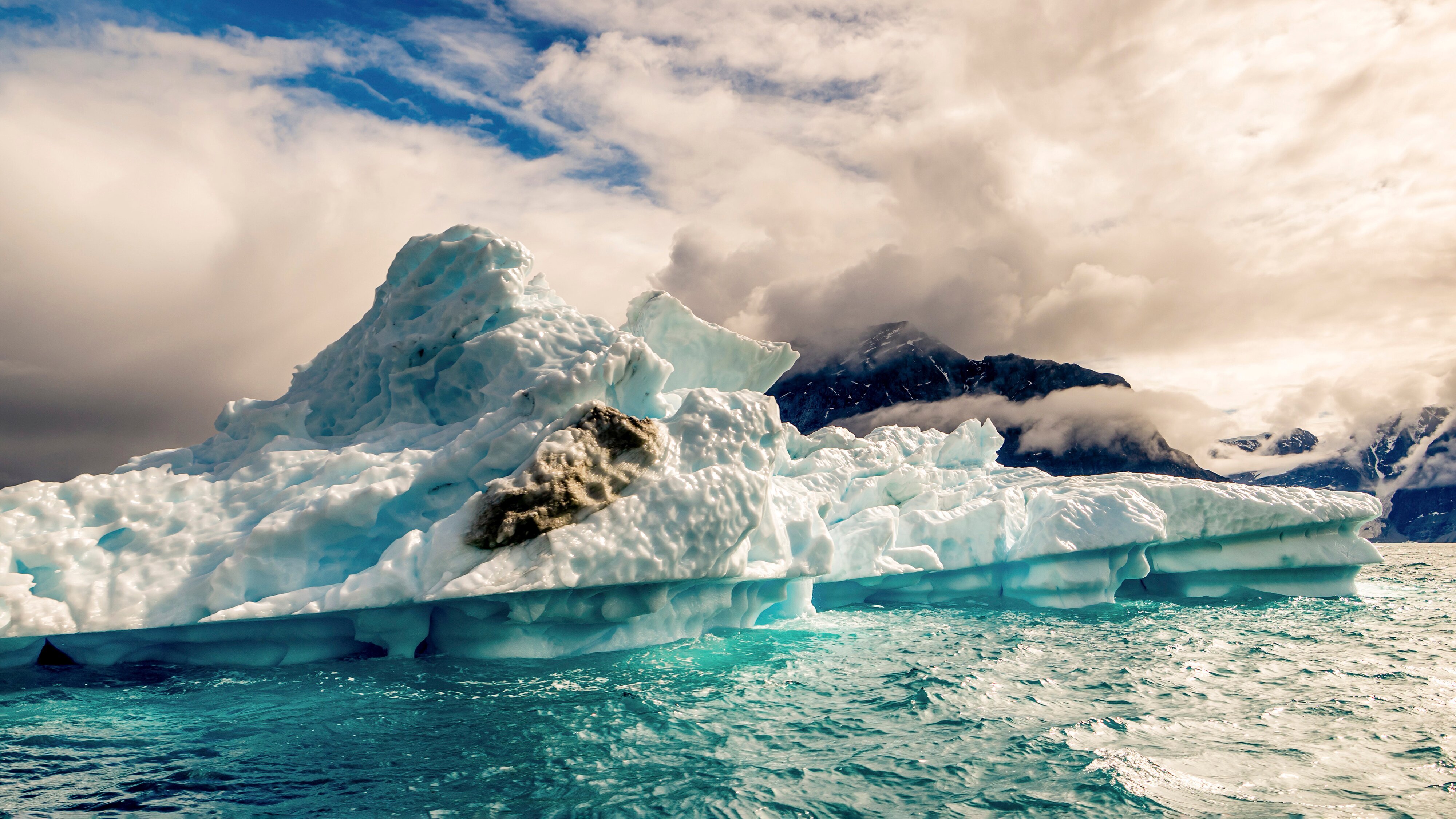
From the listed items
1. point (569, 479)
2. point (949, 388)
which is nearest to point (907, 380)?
point (949, 388)

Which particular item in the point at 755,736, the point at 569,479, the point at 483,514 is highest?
the point at 569,479

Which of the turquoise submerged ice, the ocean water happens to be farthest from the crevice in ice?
the ocean water

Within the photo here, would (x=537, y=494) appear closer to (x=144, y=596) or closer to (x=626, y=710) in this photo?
(x=626, y=710)

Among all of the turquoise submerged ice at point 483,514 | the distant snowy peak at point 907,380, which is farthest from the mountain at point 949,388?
the turquoise submerged ice at point 483,514

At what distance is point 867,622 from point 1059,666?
448 centimetres

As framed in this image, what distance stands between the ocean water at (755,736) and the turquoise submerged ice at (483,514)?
0.57 m

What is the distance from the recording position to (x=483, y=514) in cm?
746

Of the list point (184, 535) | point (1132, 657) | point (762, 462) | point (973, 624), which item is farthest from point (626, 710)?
point (973, 624)

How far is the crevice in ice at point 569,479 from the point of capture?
7.43 meters

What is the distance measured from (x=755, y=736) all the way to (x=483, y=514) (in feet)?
12.0

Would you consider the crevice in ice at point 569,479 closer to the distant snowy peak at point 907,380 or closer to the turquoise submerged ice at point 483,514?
the turquoise submerged ice at point 483,514

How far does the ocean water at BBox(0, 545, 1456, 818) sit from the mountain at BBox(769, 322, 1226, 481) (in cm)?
14414

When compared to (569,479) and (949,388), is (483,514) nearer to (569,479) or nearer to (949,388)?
(569,479)

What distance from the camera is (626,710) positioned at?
253 inches
